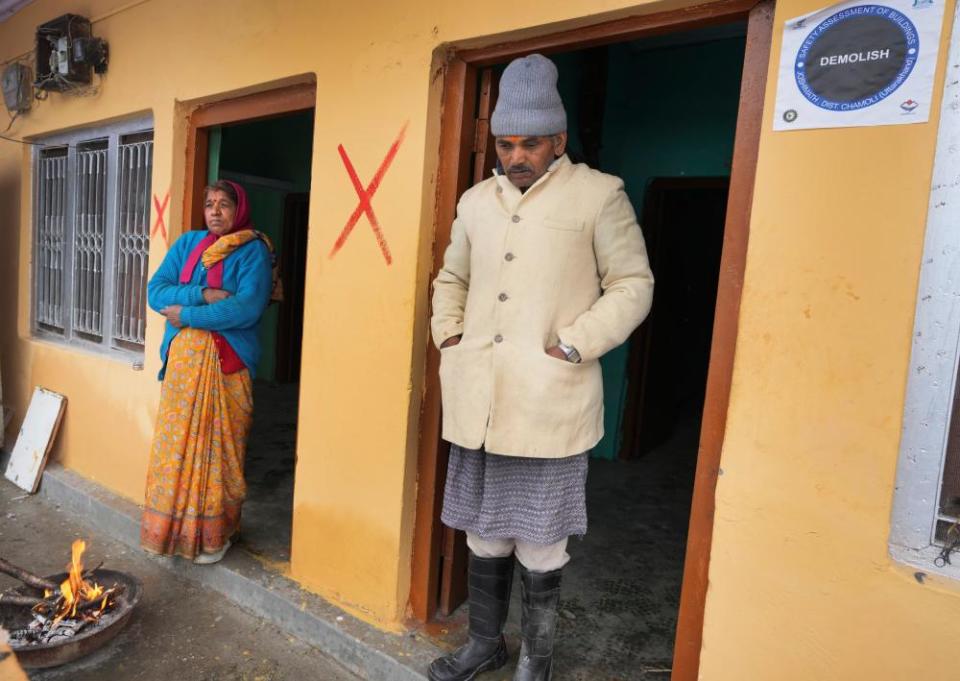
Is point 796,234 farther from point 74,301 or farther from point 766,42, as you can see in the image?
point 74,301

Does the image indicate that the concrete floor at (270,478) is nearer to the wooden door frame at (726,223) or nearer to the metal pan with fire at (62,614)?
the metal pan with fire at (62,614)

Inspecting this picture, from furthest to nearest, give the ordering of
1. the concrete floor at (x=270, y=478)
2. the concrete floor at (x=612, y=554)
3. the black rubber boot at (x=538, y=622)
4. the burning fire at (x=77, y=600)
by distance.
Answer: the concrete floor at (x=270, y=478) → the burning fire at (x=77, y=600) → the concrete floor at (x=612, y=554) → the black rubber boot at (x=538, y=622)

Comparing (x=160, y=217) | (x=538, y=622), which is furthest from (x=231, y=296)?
(x=538, y=622)

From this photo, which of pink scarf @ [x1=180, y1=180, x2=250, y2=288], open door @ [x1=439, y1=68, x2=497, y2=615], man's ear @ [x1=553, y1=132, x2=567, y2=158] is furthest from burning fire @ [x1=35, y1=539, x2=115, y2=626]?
man's ear @ [x1=553, y1=132, x2=567, y2=158]

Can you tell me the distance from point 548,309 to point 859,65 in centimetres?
99

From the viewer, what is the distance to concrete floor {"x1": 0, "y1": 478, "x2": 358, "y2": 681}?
2.53 meters

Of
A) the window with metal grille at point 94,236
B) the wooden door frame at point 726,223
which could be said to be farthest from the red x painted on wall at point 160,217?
the wooden door frame at point 726,223

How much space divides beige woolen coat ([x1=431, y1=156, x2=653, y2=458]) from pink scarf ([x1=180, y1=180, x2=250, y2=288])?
1511mm

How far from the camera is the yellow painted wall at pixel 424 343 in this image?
5.11 feet

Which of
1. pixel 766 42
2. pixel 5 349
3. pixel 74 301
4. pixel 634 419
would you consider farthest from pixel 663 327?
pixel 5 349

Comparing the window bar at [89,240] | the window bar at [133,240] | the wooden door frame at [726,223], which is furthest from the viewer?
the window bar at [89,240]

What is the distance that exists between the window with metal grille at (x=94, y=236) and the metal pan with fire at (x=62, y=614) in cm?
160

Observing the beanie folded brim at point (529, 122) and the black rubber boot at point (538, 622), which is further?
the black rubber boot at point (538, 622)

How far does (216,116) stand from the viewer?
337 centimetres
